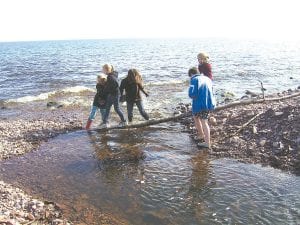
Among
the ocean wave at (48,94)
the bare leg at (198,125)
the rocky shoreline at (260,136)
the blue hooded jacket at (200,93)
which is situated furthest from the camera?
the ocean wave at (48,94)

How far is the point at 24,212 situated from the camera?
8.03 meters

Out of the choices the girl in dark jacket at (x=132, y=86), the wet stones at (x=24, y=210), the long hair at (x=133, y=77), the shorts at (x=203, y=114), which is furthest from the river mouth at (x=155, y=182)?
the long hair at (x=133, y=77)

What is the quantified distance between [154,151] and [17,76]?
31.7m

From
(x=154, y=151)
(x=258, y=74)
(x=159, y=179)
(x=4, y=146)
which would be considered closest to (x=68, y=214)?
Result: (x=159, y=179)

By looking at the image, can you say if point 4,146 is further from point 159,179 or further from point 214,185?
point 214,185

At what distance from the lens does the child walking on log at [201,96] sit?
11.2 metres

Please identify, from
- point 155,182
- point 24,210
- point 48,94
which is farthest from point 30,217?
point 48,94

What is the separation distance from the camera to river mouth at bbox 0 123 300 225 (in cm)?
792

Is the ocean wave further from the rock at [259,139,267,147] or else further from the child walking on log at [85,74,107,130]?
the rock at [259,139,267,147]

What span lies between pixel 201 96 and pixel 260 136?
97.3 inches

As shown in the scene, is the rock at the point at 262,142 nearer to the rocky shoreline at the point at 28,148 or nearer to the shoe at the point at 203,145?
the shoe at the point at 203,145

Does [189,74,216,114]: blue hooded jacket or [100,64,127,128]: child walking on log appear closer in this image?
[189,74,216,114]: blue hooded jacket

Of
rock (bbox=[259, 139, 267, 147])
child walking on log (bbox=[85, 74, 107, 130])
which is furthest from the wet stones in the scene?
rock (bbox=[259, 139, 267, 147])

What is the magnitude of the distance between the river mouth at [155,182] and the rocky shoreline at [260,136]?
1.71ft
